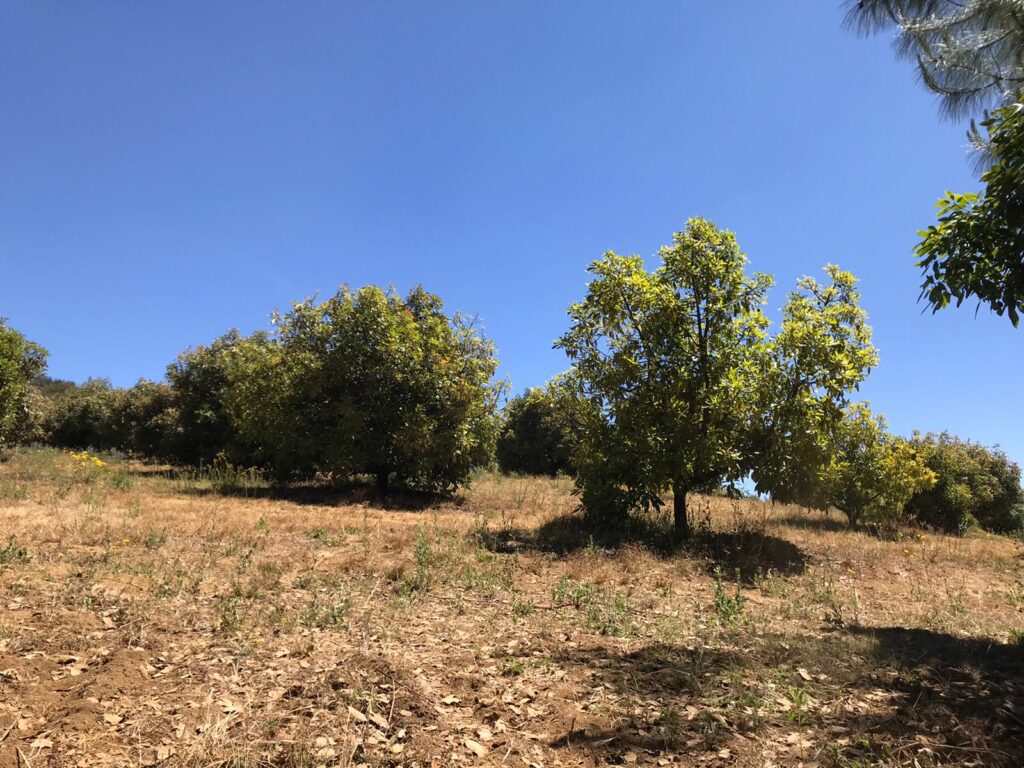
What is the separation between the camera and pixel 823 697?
4.18 metres

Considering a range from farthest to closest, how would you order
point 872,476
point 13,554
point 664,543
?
point 872,476 → point 664,543 → point 13,554

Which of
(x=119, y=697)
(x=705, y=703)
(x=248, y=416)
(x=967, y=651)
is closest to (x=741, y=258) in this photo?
(x=967, y=651)

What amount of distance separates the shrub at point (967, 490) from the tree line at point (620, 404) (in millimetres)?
80

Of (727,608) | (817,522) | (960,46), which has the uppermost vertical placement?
(960,46)

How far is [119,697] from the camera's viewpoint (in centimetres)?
383

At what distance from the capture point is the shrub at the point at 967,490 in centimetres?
2048

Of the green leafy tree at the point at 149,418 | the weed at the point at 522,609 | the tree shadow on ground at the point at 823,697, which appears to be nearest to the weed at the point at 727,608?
the tree shadow on ground at the point at 823,697

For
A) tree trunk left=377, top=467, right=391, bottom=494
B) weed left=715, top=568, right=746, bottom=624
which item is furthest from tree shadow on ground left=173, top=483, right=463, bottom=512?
weed left=715, top=568, right=746, bottom=624

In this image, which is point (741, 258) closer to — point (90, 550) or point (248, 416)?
point (90, 550)

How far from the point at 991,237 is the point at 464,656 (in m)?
6.00

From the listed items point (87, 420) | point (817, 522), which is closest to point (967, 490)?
point (817, 522)

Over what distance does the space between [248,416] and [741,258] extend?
14.4 meters

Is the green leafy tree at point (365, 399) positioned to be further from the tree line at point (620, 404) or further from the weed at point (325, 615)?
the weed at point (325, 615)

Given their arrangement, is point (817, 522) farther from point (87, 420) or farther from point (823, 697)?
point (87, 420)
